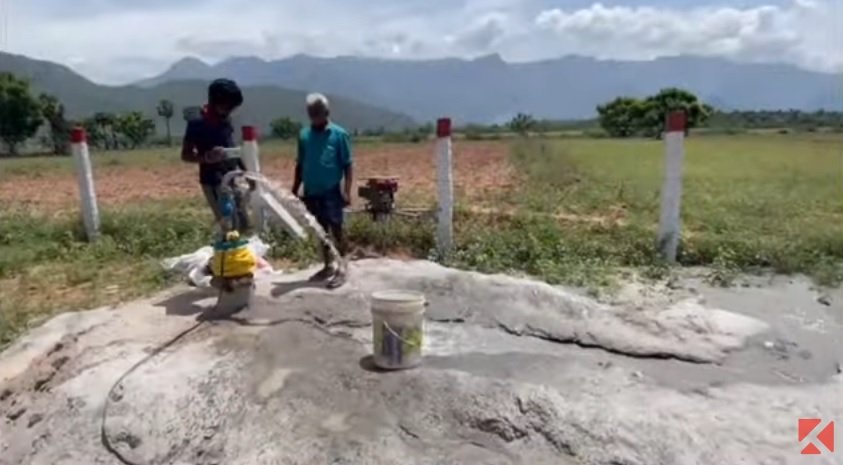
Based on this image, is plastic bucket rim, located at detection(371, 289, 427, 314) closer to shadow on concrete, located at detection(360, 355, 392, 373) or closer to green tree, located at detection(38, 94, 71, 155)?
shadow on concrete, located at detection(360, 355, 392, 373)

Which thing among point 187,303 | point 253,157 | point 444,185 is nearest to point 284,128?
point 253,157

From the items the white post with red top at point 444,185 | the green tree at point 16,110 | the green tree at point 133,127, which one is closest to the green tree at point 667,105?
the green tree at point 133,127

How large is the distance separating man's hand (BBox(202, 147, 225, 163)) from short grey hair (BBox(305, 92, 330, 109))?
766 millimetres

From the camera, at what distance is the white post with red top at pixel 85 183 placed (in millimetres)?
7152

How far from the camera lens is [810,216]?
9258 mm

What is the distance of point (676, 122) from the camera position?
5730mm

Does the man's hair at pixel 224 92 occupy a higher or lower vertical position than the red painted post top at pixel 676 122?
higher

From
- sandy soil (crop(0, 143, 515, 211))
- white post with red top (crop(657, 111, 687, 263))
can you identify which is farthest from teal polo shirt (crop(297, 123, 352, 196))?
sandy soil (crop(0, 143, 515, 211))

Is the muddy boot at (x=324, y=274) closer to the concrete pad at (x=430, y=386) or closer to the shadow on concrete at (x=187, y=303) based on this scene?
the concrete pad at (x=430, y=386)

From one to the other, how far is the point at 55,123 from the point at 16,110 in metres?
3.52

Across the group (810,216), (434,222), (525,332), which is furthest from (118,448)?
(810,216)

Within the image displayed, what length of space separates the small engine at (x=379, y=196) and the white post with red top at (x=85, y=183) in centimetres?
267

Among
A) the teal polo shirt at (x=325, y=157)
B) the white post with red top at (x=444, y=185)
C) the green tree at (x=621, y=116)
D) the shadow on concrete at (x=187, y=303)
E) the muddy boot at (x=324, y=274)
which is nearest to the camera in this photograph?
the shadow on concrete at (x=187, y=303)

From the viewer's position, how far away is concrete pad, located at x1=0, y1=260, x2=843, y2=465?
10.1 feet
